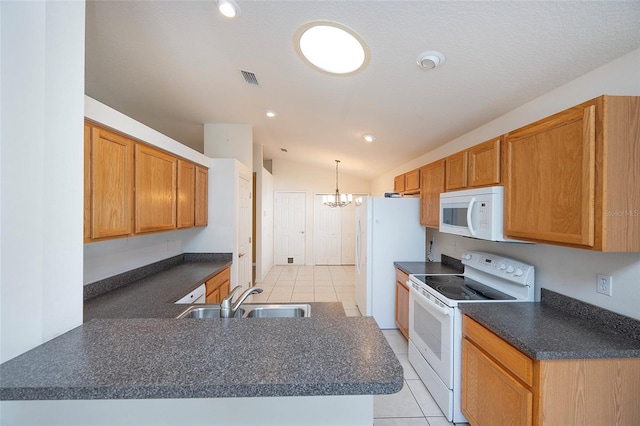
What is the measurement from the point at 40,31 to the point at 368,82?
1.80 meters

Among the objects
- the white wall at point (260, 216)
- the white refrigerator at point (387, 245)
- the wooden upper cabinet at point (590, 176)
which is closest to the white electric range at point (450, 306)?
the wooden upper cabinet at point (590, 176)

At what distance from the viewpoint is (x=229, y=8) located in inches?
58.9

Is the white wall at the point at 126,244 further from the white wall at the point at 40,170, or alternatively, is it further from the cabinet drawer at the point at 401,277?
the cabinet drawer at the point at 401,277

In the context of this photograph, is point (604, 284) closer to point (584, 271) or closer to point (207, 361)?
point (584, 271)

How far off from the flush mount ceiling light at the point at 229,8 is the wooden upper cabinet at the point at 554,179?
1.85 meters

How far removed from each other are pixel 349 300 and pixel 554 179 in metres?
3.54

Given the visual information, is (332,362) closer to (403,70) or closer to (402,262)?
(403,70)

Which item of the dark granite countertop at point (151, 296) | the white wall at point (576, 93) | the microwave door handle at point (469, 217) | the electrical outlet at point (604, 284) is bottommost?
the dark granite countertop at point (151, 296)

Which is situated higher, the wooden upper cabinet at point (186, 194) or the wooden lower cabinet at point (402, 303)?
the wooden upper cabinet at point (186, 194)

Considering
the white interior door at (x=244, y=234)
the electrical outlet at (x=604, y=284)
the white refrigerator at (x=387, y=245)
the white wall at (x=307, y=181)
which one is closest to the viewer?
the electrical outlet at (x=604, y=284)

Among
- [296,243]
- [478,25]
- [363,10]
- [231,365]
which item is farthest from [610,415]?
[296,243]

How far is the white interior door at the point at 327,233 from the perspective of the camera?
7.27m

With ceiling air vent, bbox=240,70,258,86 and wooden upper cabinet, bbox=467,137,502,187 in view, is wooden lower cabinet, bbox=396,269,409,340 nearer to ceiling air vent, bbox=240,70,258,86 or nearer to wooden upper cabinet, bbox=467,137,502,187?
wooden upper cabinet, bbox=467,137,502,187

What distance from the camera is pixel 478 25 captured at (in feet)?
4.31
